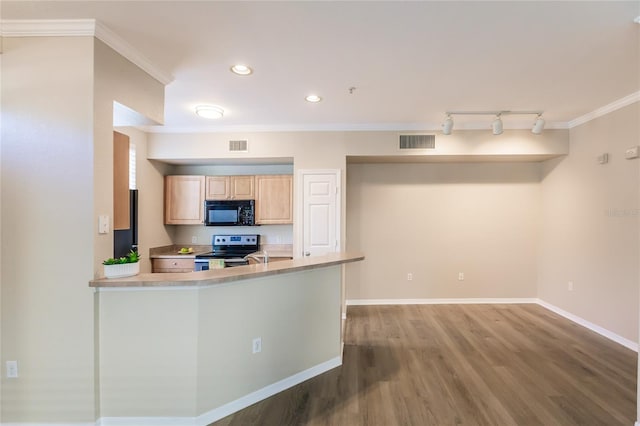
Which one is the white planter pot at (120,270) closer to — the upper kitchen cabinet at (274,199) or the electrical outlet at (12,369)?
the electrical outlet at (12,369)

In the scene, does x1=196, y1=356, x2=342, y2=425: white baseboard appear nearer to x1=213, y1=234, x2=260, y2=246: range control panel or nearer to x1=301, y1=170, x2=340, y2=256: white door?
x1=301, y1=170, x2=340, y2=256: white door

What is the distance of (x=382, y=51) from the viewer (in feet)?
7.99

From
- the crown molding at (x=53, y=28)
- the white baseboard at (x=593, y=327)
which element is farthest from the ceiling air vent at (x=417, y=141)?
the crown molding at (x=53, y=28)

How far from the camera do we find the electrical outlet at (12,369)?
207 centimetres

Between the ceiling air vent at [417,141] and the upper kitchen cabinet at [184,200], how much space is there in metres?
3.13

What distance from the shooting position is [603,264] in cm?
385

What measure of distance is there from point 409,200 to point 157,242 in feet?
13.4

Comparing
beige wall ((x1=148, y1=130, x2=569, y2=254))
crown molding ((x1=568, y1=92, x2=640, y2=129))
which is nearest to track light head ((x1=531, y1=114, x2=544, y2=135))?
beige wall ((x1=148, y1=130, x2=569, y2=254))

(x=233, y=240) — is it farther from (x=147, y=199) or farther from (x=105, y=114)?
(x=105, y=114)

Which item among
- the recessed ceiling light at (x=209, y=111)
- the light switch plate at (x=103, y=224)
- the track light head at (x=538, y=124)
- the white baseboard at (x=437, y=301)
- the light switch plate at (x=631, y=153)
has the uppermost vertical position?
the recessed ceiling light at (x=209, y=111)

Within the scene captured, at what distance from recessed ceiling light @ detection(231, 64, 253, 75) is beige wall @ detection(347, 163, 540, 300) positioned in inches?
106

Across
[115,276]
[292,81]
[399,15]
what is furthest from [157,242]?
[399,15]

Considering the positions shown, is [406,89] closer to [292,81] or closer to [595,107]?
[292,81]

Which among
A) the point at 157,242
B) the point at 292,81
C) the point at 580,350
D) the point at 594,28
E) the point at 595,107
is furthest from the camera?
the point at 157,242
